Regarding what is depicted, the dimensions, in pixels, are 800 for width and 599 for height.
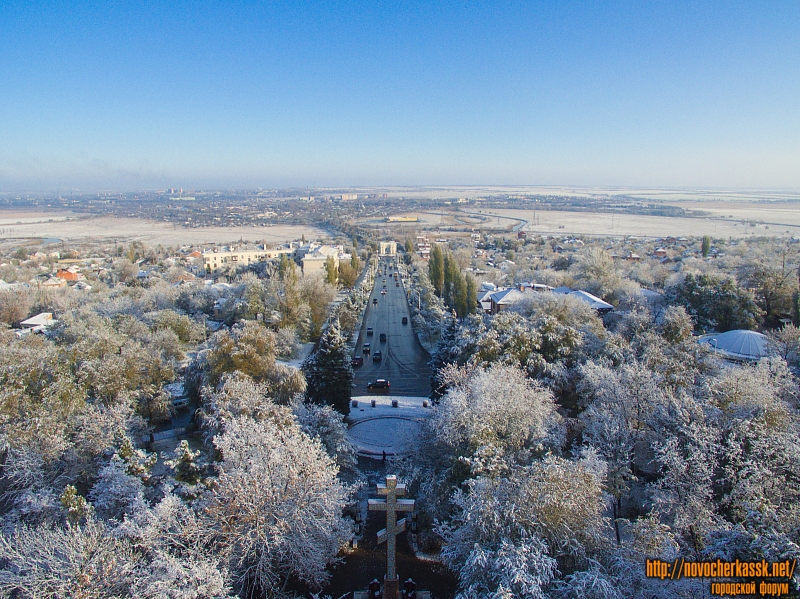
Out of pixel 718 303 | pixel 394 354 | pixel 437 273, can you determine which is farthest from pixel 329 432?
pixel 437 273

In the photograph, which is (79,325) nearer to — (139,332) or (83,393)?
(139,332)

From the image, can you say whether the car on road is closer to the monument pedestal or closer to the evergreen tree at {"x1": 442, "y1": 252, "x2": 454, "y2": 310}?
the evergreen tree at {"x1": 442, "y1": 252, "x2": 454, "y2": 310}

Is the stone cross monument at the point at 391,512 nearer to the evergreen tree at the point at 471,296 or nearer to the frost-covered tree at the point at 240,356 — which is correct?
the frost-covered tree at the point at 240,356

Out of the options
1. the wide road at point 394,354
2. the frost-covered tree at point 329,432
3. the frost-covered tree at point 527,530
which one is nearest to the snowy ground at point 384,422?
the wide road at point 394,354

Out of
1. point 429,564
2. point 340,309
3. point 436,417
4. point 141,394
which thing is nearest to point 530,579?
point 429,564

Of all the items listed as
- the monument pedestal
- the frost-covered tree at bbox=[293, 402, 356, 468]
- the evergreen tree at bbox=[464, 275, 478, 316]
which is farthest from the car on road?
the monument pedestal

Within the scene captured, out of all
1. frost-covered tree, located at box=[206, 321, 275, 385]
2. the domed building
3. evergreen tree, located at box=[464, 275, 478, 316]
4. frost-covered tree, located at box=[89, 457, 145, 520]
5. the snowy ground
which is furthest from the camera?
evergreen tree, located at box=[464, 275, 478, 316]

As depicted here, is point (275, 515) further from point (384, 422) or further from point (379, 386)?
point (379, 386)

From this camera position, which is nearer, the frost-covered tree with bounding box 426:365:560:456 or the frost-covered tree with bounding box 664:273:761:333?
the frost-covered tree with bounding box 426:365:560:456
